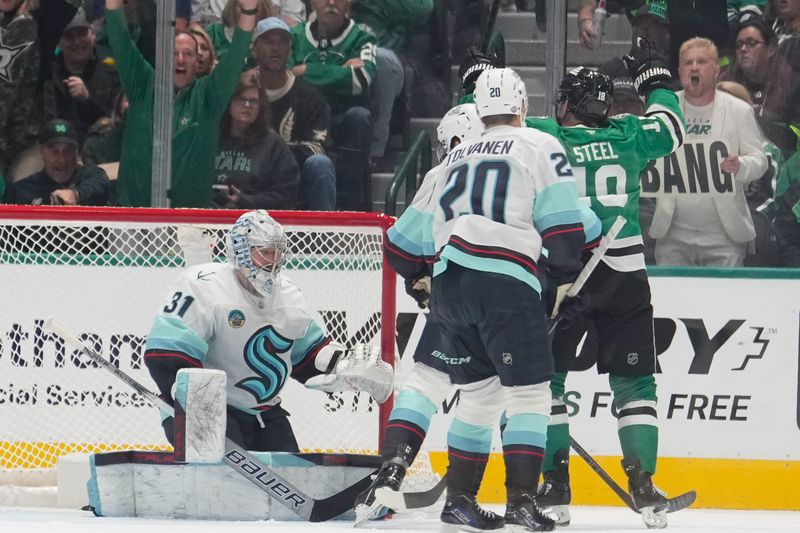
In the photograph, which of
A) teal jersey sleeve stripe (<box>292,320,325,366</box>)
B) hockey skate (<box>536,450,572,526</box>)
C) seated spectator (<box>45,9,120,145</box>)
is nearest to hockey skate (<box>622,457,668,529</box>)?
hockey skate (<box>536,450,572,526</box>)

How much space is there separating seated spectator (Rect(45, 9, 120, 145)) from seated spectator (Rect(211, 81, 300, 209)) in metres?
0.52

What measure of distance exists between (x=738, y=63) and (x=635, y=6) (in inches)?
17.6

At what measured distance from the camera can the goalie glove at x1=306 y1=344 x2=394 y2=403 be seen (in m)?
Answer: 4.56

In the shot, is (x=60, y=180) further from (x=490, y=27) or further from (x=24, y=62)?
(x=490, y=27)

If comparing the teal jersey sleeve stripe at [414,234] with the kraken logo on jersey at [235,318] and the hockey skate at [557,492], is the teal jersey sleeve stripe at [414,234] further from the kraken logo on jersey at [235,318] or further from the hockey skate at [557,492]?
the hockey skate at [557,492]

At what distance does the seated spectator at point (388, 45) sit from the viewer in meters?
5.77

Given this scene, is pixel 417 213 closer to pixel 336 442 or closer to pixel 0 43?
pixel 336 442

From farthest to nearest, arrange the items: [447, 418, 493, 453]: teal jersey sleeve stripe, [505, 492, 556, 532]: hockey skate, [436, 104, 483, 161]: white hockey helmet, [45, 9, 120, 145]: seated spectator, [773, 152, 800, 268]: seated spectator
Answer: [45, 9, 120, 145]: seated spectator < [773, 152, 800, 268]: seated spectator < [436, 104, 483, 161]: white hockey helmet < [447, 418, 493, 453]: teal jersey sleeve stripe < [505, 492, 556, 532]: hockey skate

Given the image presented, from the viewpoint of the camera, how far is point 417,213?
172 inches

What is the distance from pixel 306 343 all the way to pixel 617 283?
3.24ft

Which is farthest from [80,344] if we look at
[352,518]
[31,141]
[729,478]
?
[729,478]

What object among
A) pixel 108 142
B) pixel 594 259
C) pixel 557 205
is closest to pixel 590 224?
pixel 594 259

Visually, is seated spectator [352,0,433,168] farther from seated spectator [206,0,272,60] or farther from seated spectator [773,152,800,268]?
seated spectator [773,152,800,268]

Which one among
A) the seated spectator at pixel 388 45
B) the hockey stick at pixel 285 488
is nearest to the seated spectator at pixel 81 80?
the seated spectator at pixel 388 45
